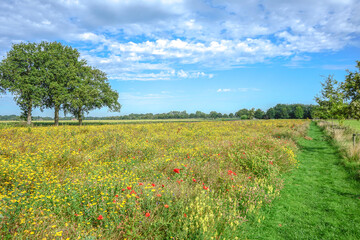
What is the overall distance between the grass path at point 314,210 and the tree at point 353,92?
5.77 meters

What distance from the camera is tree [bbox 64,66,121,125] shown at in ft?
113

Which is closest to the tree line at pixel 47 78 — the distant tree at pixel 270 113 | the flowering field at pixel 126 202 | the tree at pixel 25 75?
the tree at pixel 25 75

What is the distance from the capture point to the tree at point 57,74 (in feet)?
104

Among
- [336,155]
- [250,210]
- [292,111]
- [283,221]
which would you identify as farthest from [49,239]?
[292,111]

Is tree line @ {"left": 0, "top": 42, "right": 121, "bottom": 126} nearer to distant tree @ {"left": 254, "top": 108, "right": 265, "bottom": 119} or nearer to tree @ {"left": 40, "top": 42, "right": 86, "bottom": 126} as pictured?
tree @ {"left": 40, "top": 42, "right": 86, "bottom": 126}

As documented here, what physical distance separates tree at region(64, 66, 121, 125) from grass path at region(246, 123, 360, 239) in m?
33.6

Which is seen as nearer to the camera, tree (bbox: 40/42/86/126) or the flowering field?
the flowering field

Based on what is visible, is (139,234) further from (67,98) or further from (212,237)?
(67,98)

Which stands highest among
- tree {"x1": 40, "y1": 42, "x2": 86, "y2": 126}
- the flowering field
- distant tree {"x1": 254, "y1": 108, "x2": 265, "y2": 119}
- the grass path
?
tree {"x1": 40, "y1": 42, "x2": 86, "y2": 126}

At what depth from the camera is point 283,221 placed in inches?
209

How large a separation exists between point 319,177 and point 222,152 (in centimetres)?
447

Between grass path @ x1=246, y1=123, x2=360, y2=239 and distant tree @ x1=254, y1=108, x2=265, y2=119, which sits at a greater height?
distant tree @ x1=254, y1=108, x2=265, y2=119

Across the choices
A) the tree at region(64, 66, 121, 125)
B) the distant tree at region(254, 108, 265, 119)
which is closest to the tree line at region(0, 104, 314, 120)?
the distant tree at region(254, 108, 265, 119)

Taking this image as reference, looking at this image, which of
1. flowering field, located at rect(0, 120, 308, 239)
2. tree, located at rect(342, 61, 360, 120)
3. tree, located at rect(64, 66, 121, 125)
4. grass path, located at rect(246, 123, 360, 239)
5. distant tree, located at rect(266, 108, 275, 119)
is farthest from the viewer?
distant tree, located at rect(266, 108, 275, 119)
